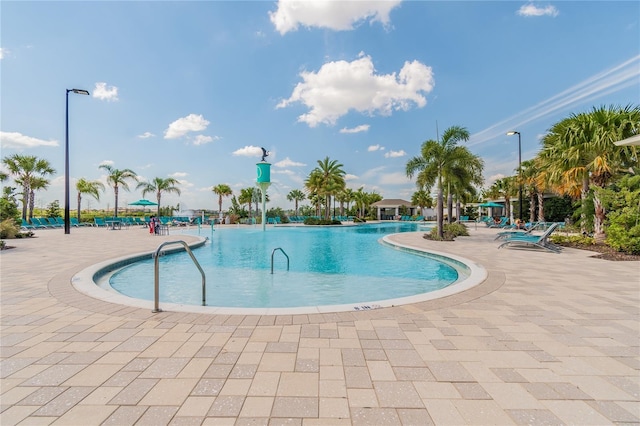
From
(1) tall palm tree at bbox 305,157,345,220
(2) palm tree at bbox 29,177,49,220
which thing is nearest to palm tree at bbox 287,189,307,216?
(1) tall palm tree at bbox 305,157,345,220

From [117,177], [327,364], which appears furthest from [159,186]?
[327,364]

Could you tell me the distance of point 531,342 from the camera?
10.1ft

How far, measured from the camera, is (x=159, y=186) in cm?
3850

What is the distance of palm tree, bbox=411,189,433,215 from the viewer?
2069 inches

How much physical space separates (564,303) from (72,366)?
640 centimetres

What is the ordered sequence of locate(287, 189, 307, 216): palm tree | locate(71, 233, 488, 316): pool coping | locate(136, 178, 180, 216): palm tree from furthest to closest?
locate(287, 189, 307, 216): palm tree
locate(136, 178, 180, 216): palm tree
locate(71, 233, 488, 316): pool coping

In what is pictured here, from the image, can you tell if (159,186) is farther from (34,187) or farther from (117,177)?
(34,187)

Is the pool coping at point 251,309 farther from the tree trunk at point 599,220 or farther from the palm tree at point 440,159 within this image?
the palm tree at point 440,159

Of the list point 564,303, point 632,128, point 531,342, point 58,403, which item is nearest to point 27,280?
point 58,403

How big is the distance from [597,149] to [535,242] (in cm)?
426

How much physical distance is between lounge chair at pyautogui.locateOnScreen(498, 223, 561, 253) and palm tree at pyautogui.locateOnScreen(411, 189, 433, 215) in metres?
42.2

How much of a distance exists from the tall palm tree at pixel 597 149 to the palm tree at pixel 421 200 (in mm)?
41026

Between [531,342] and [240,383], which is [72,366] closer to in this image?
[240,383]

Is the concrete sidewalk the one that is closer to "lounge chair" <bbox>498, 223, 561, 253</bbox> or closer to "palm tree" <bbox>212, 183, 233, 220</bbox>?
"lounge chair" <bbox>498, 223, 561, 253</bbox>
